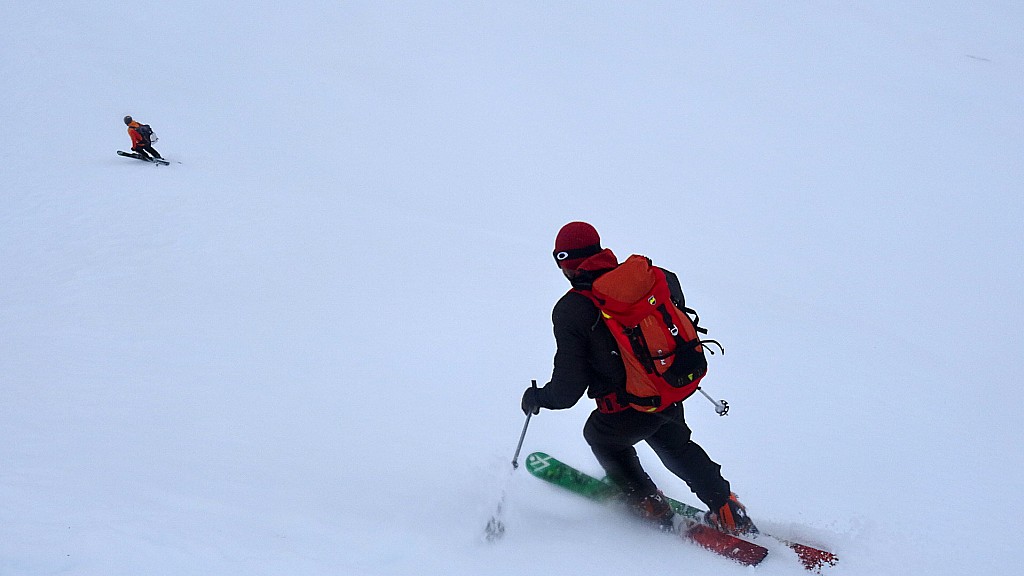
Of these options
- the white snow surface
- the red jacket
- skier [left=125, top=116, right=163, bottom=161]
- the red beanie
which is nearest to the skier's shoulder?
the red beanie

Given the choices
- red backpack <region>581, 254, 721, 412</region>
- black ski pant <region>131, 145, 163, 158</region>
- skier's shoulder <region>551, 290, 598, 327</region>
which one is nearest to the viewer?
red backpack <region>581, 254, 721, 412</region>

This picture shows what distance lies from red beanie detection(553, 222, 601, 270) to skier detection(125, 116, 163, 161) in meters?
12.8

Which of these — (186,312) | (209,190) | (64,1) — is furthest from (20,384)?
(64,1)

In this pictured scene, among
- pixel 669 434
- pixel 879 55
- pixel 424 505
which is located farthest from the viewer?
pixel 879 55

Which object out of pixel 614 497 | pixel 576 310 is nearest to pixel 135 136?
pixel 614 497

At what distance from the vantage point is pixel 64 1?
27.1 metres

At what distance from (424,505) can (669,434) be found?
1411 millimetres

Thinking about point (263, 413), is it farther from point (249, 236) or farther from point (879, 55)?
point (879, 55)

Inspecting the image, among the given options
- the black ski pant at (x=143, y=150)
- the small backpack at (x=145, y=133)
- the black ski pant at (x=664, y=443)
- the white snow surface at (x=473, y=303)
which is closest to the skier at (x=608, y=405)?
the black ski pant at (x=664, y=443)

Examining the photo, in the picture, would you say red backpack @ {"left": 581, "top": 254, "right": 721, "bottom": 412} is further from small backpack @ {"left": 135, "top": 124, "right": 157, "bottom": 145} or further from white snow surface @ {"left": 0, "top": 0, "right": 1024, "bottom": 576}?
small backpack @ {"left": 135, "top": 124, "right": 157, "bottom": 145}

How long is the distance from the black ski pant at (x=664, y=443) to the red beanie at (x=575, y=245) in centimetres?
83

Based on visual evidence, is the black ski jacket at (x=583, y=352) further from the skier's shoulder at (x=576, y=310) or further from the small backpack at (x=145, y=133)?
the small backpack at (x=145, y=133)

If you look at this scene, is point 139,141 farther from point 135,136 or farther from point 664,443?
point 664,443

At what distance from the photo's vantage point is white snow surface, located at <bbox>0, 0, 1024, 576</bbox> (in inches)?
135
